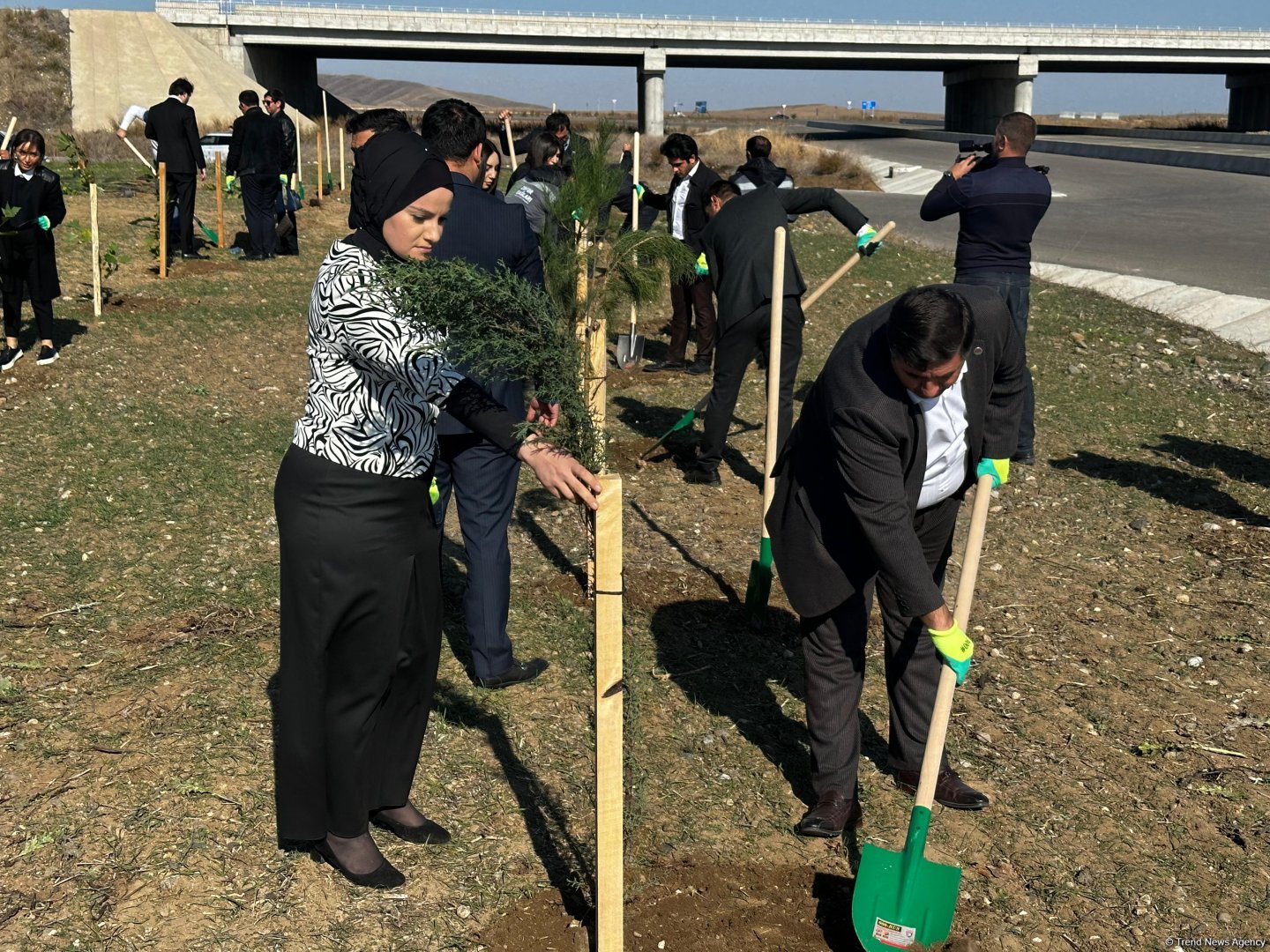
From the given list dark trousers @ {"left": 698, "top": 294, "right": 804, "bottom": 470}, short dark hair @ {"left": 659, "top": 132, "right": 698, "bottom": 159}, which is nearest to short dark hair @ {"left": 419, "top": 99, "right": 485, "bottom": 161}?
dark trousers @ {"left": 698, "top": 294, "right": 804, "bottom": 470}

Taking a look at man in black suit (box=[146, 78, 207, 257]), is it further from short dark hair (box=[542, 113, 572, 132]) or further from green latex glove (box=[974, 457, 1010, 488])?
green latex glove (box=[974, 457, 1010, 488])

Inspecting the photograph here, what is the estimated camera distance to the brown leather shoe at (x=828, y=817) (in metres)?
3.58

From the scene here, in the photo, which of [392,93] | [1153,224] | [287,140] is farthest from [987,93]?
[392,93]

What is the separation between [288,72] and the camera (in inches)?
1834

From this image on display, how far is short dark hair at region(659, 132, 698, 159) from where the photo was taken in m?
8.59

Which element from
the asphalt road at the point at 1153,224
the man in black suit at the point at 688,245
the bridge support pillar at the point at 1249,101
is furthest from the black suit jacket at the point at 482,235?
the bridge support pillar at the point at 1249,101

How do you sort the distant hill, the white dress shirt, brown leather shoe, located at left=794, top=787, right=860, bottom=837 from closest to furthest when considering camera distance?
the white dress shirt < brown leather shoe, located at left=794, top=787, right=860, bottom=837 < the distant hill

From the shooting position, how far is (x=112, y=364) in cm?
914

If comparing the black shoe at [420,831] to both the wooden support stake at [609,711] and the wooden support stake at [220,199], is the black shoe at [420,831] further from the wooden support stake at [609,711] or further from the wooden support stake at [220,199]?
the wooden support stake at [220,199]

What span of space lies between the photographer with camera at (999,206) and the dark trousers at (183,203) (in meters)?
9.01

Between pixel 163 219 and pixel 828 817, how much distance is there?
10581 mm

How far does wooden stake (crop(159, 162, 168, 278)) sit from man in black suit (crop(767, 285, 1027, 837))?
382 inches

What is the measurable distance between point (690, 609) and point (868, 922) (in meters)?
2.35

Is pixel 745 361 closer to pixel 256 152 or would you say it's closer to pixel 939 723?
pixel 939 723
